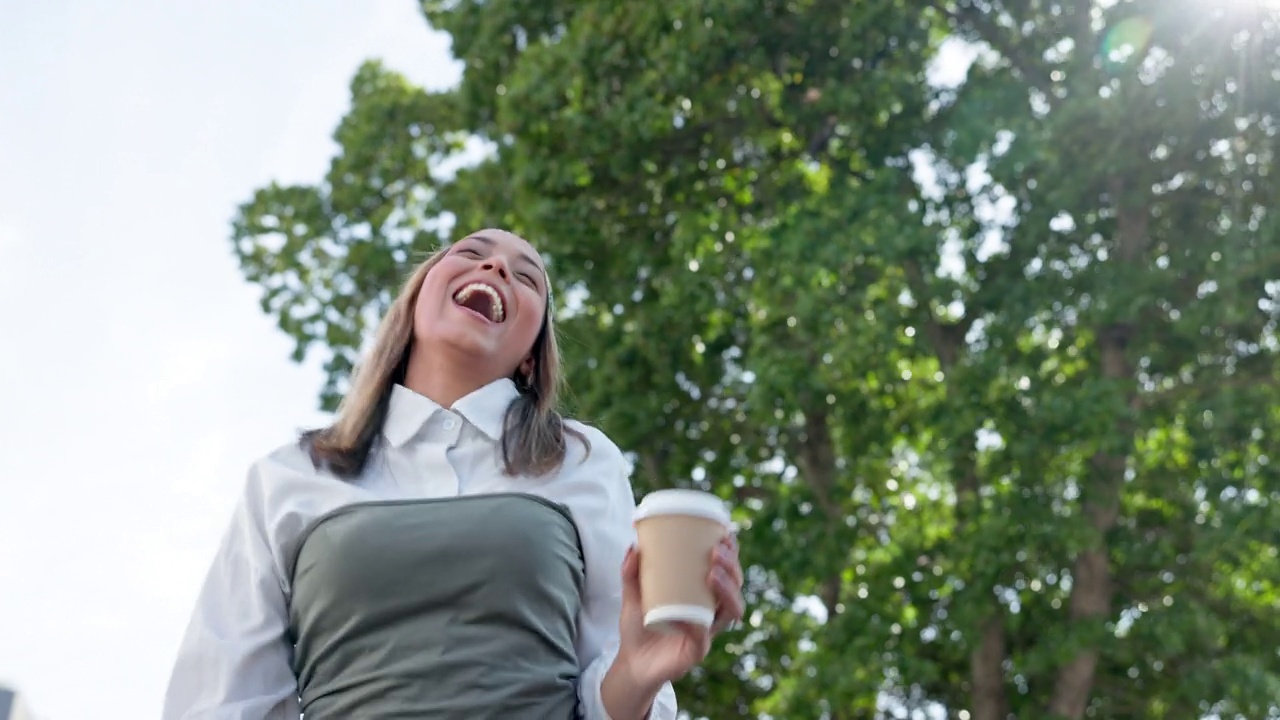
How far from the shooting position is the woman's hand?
2.22 m

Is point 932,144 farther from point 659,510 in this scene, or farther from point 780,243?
point 659,510

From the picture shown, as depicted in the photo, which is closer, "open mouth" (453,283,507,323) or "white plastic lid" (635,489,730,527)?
"white plastic lid" (635,489,730,527)

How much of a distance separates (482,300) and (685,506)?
0.83 metres

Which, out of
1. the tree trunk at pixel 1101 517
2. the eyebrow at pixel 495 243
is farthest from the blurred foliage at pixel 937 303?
the eyebrow at pixel 495 243

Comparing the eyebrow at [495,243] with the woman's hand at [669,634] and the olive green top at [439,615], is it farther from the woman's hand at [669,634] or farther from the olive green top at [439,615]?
the woman's hand at [669,634]

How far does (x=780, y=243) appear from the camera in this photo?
1264cm

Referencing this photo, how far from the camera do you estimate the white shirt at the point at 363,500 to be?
8.26ft

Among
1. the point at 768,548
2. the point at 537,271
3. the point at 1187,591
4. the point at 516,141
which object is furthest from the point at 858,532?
the point at 537,271

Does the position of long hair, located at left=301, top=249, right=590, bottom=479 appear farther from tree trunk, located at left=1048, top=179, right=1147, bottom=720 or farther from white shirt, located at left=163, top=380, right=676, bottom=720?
tree trunk, located at left=1048, top=179, right=1147, bottom=720

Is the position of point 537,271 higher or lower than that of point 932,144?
lower

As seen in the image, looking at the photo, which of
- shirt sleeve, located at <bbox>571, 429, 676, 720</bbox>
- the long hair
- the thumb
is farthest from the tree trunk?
the thumb

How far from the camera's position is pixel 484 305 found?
9.53 ft

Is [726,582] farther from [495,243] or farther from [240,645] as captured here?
[495,243]

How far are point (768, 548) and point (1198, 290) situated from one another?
12.7ft
